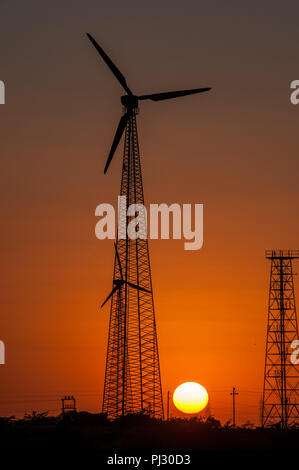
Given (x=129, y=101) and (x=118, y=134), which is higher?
(x=129, y=101)

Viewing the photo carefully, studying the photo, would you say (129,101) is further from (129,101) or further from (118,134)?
(118,134)

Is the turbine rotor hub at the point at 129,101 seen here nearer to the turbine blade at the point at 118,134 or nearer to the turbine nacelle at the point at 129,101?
the turbine nacelle at the point at 129,101

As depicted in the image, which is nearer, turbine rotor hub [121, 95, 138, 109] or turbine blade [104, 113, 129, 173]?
turbine rotor hub [121, 95, 138, 109]

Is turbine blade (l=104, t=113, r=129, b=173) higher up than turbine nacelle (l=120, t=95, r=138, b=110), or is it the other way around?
turbine nacelle (l=120, t=95, r=138, b=110)

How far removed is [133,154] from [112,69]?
881cm

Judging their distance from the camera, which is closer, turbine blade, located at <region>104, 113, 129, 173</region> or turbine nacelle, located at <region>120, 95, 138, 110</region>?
turbine nacelle, located at <region>120, 95, 138, 110</region>

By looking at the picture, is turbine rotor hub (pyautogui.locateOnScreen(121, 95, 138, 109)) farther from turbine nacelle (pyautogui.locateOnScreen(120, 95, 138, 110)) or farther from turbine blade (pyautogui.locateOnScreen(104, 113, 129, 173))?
turbine blade (pyautogui.locateOnScreen(104, 113, 129, 173))

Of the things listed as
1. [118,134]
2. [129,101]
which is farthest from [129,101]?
[118,134]

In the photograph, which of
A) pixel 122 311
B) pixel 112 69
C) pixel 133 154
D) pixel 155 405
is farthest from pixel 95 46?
pixel 155 405
